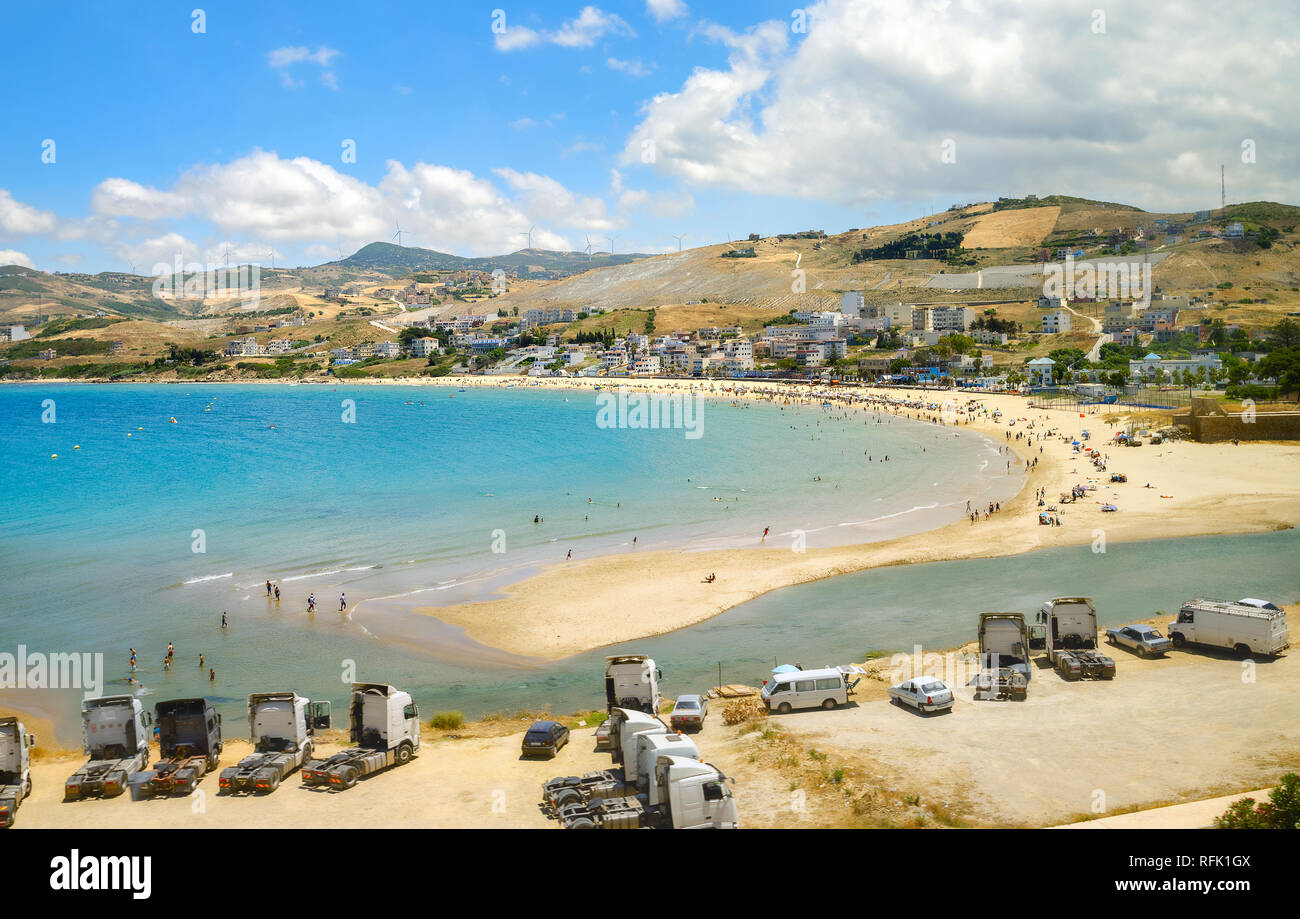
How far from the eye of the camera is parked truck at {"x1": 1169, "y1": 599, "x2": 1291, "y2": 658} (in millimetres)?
16844

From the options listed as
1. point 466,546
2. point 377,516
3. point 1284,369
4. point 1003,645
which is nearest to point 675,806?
point 1003,645

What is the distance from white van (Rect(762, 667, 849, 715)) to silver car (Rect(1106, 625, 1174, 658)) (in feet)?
22.3

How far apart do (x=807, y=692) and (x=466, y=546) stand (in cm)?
1960

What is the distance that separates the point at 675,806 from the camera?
945 centimetres

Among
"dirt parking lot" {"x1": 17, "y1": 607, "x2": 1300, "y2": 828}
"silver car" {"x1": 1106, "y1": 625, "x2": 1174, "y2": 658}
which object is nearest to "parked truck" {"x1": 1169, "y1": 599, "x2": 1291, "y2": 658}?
"silver car" {"x1": 1106, "y1": 625, "x2": 1174, "y2": 658}

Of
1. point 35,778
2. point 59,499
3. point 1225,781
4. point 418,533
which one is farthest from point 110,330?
point 1225,781

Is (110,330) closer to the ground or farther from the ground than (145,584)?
farther from the ground

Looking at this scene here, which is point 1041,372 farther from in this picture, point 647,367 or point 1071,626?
point 1071,626

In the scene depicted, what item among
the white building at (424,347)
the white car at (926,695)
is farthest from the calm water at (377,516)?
the white building at (424,347)

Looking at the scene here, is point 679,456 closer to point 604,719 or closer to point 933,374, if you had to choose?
point 604,719

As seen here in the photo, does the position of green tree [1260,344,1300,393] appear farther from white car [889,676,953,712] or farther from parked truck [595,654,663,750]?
parked truck [595,654,663,750]

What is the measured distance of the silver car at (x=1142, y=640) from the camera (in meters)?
17.5

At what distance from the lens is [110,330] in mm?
194375
